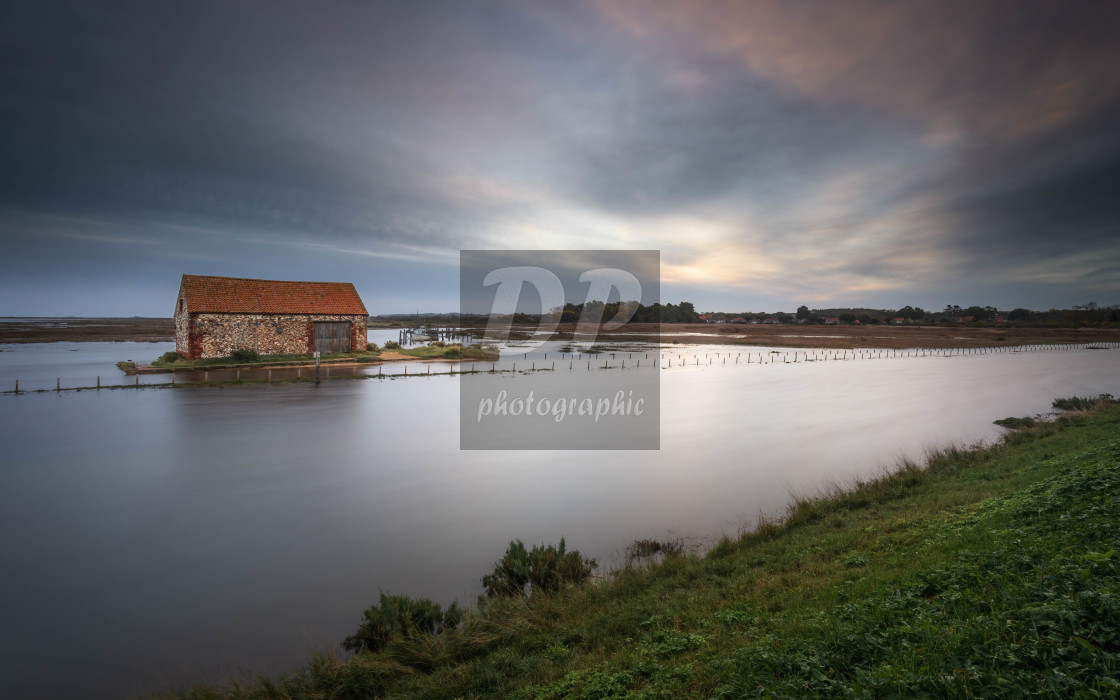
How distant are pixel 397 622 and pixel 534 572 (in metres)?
2.26

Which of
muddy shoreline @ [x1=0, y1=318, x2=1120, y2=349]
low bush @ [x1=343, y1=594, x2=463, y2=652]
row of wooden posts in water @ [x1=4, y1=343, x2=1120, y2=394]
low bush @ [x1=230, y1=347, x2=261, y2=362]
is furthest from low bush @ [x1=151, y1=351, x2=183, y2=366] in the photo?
muddy shoreline @ [x1=0, y1=318, x2=1120, y2=349]

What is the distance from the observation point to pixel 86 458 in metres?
13.9

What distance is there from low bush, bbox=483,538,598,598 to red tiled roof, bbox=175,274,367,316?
110 ft

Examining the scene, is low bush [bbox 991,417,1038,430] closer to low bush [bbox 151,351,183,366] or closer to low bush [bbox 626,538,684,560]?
low bush [bbox 626,538,684,560]

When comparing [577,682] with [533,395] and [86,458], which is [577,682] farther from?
[533,395]

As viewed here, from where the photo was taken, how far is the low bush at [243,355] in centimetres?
3303

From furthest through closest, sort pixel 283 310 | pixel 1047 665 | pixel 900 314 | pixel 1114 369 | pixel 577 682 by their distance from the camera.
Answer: pixel 900 314 < pixel 1114 369 < pixel 283 310 < pixel 577 682 < pixel 1047 665

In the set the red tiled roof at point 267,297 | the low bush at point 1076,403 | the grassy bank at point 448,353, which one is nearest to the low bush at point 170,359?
the red tiled roof at point 267,297

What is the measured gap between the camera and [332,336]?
37656 mm

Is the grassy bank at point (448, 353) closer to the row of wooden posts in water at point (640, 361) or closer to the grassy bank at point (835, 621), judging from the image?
the row of wooden posts in water at point (640, 361)

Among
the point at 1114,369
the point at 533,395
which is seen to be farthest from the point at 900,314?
the point at 533,395

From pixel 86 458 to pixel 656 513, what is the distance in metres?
16.0

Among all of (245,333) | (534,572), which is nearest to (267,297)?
(245,333)

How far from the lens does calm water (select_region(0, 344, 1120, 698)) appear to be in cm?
668
